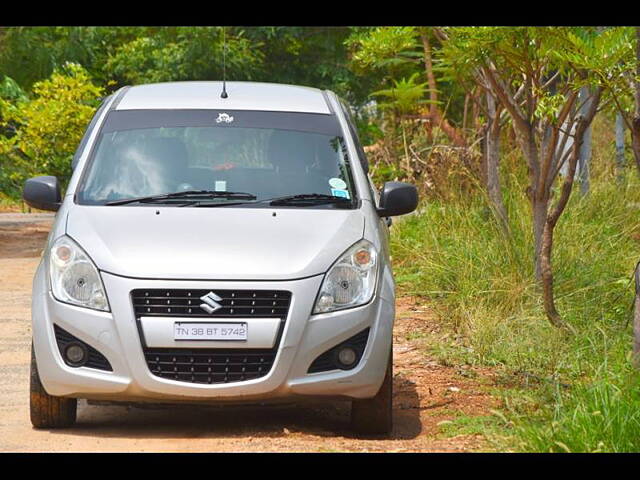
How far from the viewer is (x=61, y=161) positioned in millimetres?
20844

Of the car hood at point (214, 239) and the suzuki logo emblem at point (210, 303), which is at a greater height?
the car hood at point (214, 239)

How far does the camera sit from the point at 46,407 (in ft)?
24.3

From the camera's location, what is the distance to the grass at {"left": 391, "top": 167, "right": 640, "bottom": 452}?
6.64m

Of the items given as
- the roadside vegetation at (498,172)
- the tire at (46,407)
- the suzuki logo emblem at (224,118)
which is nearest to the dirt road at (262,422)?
the tire at (46,407)

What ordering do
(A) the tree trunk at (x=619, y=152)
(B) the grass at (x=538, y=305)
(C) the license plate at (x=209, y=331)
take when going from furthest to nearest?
(A) the tree trunk at (x=619, y=152)
(C) the license plate at (x=209, y=331)
(B) the grass at (x=538, y=305)

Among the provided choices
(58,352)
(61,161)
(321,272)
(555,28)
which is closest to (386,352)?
(321,272)

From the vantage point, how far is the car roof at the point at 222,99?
8.47 metres

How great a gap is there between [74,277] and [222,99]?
1.94 meters

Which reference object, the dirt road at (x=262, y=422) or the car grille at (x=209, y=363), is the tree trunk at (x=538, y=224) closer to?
the dirt road at (x=262, y=422)

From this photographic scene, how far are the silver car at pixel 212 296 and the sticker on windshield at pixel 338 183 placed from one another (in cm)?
6

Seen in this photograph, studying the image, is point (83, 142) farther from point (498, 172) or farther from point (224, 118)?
point (498, 172)

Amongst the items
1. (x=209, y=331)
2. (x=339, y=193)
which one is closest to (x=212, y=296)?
→ (x=209, y=331)

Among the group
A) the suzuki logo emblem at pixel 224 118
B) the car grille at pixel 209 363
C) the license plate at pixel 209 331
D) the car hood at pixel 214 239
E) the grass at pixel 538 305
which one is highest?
the suzuki logo emblem at pixel 224 118

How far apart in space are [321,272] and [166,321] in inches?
32.8
